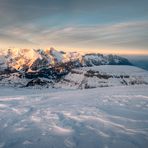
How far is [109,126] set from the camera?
11625mm

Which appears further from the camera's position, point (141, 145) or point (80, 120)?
point (80, 120)

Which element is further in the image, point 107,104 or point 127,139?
point 107,104

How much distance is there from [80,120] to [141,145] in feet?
13.9

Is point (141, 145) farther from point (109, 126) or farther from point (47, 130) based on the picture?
point (47, 130)

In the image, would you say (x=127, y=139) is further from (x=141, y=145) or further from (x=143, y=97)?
(x=143, y=97)

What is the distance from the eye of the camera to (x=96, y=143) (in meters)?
9.66

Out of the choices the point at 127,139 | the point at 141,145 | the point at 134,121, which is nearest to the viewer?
the point at 141,145

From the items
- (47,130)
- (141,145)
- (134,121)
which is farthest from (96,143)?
(134,121)

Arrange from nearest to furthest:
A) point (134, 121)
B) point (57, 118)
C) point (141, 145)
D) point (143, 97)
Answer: point (141, 145)
point (134, 121)
point (57, 118)
point (143, 97)

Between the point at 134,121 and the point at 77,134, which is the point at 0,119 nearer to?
the point at 77,134

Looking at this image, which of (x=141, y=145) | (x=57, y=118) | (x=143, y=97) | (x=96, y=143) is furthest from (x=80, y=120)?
(x=143, y=97)

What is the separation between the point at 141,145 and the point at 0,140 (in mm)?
6393

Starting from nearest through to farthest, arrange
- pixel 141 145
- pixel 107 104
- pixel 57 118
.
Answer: pixel 141 145 < pixel 57 118 < pixel 107 104

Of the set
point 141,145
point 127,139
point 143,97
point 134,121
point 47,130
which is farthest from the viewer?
point 143,97
